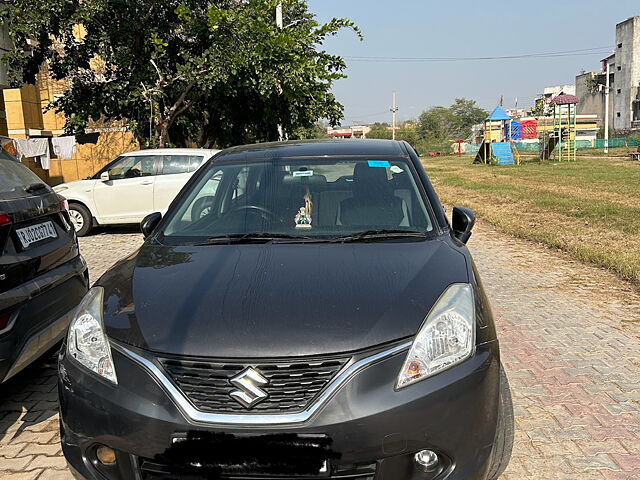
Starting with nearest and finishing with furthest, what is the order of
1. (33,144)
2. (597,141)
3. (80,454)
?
(80,454) < (33,144) < (597,141)

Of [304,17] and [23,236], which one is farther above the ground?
[304,17]

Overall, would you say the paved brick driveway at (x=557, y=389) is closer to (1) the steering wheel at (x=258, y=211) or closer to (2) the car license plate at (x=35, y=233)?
(2) the car license plate at (x=35, y=233)

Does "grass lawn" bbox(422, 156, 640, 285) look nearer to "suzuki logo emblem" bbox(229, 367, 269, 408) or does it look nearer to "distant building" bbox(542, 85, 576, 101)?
"suzuki logo emblem" bbox(229, 367, 269, 408)

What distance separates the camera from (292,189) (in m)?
3.73

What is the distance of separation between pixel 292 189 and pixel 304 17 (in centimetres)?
2042

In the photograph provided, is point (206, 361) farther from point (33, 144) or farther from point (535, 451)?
point (33, 144)

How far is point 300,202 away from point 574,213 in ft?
33.5

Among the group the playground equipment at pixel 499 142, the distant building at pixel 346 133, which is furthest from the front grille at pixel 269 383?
the distant building at pixel 346 133

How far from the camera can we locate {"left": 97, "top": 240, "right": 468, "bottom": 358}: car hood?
7.45 ft

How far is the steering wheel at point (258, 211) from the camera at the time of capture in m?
3.53

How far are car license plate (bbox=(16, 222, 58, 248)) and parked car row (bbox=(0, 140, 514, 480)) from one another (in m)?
0.20

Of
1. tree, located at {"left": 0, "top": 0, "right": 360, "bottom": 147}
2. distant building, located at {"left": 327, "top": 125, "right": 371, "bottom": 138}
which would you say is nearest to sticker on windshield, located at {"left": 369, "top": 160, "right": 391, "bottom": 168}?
tree, located at {"left": 0, "top": 0, "right": 360, "bottom": 147}

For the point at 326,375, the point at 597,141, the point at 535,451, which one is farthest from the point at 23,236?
the point at 597,141

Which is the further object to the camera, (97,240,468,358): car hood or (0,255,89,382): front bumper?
(0,255,89,382): front bumper
